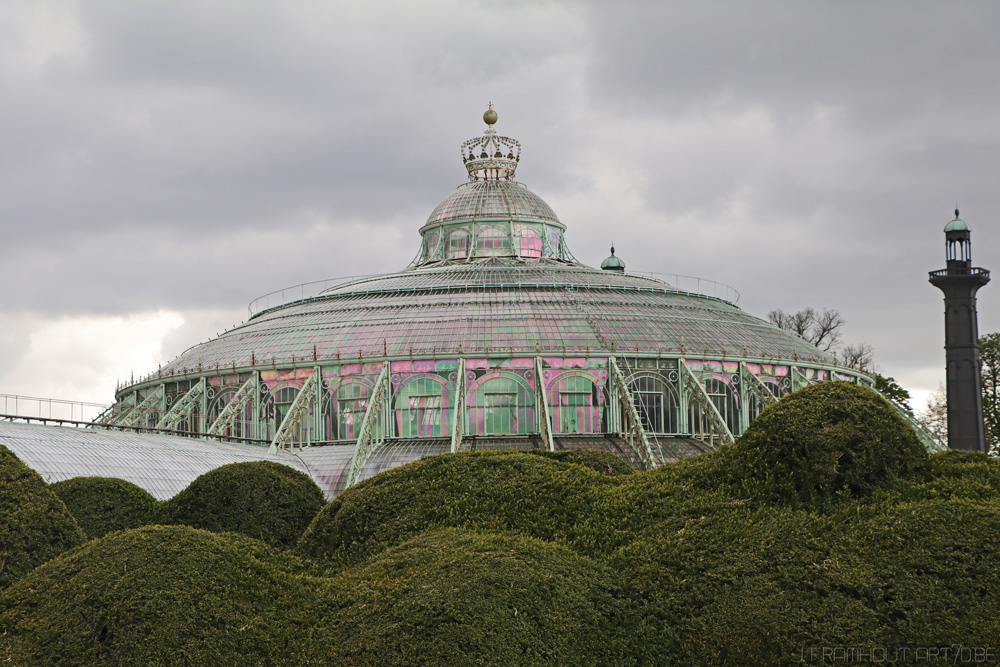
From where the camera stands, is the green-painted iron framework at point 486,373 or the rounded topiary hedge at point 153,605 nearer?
the rounded topiary hedge at point 153,605

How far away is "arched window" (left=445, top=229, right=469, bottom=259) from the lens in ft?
208

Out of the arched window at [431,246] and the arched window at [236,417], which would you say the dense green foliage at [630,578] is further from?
the arched window at [431,246]

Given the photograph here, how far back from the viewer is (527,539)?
15.7 m

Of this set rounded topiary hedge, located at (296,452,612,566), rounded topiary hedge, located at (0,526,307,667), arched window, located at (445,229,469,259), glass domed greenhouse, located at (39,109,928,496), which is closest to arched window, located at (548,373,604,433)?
glass domed greenhouse, located at (39,109,928,496)

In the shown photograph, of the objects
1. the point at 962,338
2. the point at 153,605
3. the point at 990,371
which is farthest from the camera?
the point at 990,371

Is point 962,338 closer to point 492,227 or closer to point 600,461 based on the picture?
point 492,227

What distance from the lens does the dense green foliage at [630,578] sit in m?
13.7

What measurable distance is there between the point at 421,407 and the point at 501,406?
3146mm

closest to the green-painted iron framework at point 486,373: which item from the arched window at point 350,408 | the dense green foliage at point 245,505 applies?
the arched window at point 350,408

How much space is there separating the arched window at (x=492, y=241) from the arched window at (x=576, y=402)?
691 inches

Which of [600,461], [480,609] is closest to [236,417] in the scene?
[600,461]

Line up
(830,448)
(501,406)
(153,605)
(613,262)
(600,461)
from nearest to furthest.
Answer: (153,605), (830,448), (600,461), (501,406), (613,262)

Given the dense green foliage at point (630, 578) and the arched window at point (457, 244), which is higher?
the arched window at point (457, 244)

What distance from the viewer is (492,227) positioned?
63375 millimetres
